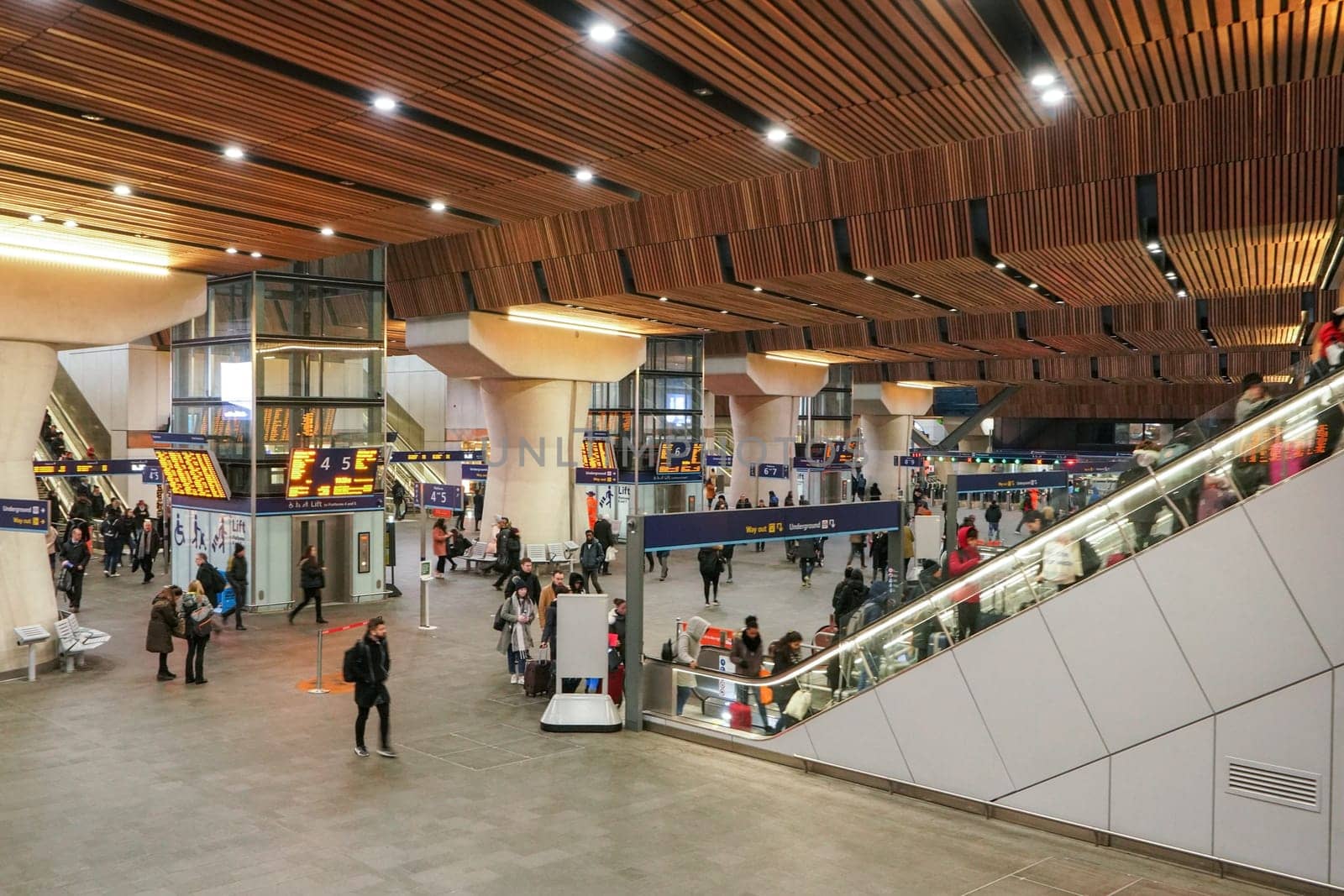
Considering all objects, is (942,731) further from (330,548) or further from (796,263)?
(330,548)

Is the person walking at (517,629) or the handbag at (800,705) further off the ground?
the person walking at (517,629)

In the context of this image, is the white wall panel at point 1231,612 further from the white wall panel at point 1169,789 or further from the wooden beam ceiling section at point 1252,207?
the wooden beam ceiling section at point 1252,207

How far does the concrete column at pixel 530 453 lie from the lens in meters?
24.3

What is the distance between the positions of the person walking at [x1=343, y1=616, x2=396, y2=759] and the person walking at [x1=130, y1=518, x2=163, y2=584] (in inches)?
530

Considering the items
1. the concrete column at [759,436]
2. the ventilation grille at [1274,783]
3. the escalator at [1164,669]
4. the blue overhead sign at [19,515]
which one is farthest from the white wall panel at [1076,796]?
the concrete column at [759,436]

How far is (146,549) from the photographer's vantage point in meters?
21.3

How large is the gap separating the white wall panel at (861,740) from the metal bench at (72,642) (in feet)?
31.3

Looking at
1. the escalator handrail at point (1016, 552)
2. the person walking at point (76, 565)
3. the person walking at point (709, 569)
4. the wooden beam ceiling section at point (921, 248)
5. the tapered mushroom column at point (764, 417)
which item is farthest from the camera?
the tapered mushroom column at point (764, 417)

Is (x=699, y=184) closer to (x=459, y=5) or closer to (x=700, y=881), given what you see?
(x=459, y=5)

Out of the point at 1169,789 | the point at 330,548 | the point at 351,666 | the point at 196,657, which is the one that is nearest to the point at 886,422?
→ the point at 330,548

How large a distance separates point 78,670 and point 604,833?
8998 mm

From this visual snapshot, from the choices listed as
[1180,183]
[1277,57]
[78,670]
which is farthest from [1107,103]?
[78,670]

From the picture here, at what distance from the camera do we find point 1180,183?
470 inches

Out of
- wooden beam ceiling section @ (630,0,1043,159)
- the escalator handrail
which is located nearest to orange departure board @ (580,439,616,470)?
the escalator handrail
